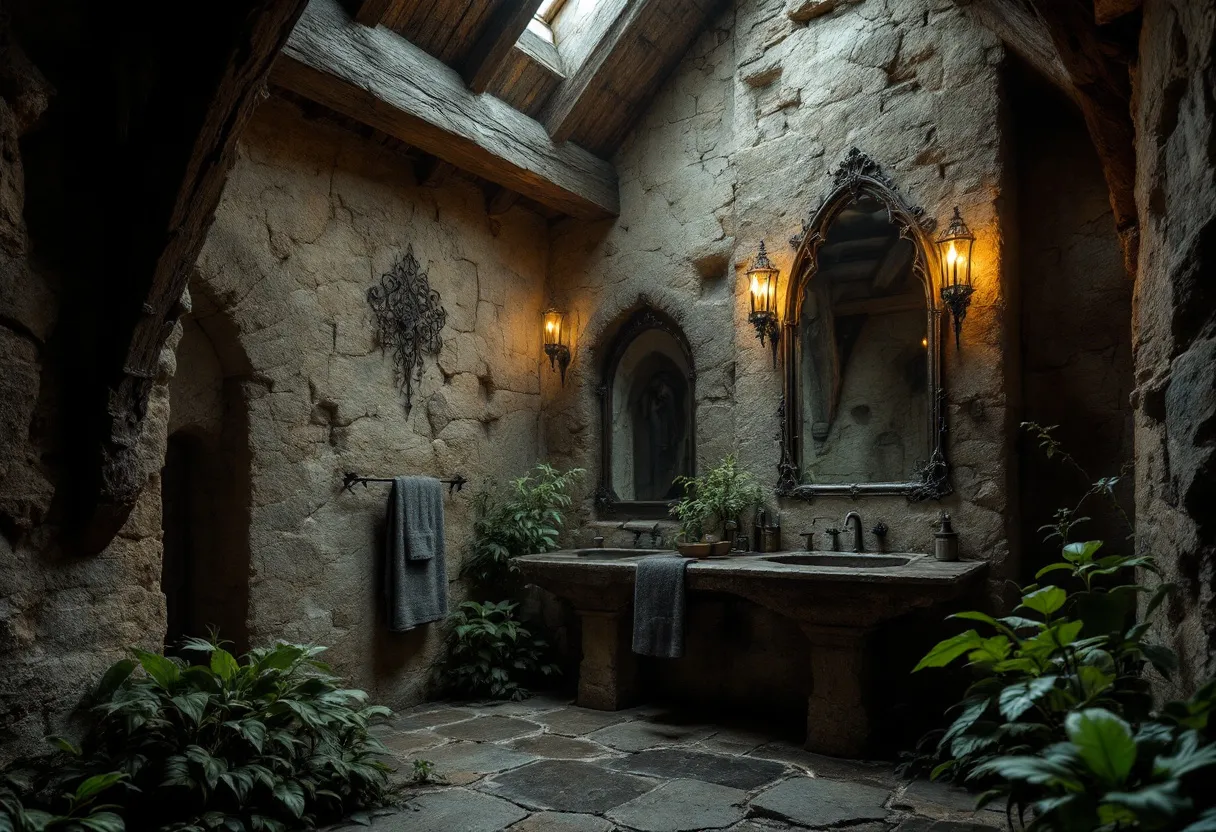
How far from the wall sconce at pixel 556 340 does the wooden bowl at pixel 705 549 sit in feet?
5.70

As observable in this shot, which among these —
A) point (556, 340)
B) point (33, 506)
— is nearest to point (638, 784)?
point (33, 506)

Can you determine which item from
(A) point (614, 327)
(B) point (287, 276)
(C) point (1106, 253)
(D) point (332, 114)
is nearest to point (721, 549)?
(A) point (614, 327)

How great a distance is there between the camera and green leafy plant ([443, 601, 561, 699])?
4.77 metres

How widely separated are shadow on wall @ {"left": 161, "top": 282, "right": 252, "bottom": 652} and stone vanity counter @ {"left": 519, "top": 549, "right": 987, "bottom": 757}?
1.60 meters

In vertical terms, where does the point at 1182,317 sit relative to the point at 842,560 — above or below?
above

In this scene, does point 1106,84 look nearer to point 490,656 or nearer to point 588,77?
point 588,77

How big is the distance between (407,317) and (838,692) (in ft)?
10.1

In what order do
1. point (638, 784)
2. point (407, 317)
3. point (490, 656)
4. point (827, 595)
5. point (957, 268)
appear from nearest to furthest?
point (638, 784)
point (827, 595)
point (957, 268)
point (407, 317)
point (490, 656)

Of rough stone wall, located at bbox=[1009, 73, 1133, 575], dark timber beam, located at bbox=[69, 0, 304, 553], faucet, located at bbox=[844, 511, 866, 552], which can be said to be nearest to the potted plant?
faucet, located at bbox=[844, 511, 866, 552]

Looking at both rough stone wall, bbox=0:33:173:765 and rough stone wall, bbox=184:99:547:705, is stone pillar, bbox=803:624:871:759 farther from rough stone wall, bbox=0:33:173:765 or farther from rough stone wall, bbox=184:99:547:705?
rough stone wall, bbox=0:33:173:765

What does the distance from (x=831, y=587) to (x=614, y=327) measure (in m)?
2.50

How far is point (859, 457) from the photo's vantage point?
14.0 feet

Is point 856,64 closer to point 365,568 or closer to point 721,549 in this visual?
point 721,549

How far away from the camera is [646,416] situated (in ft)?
17.3
